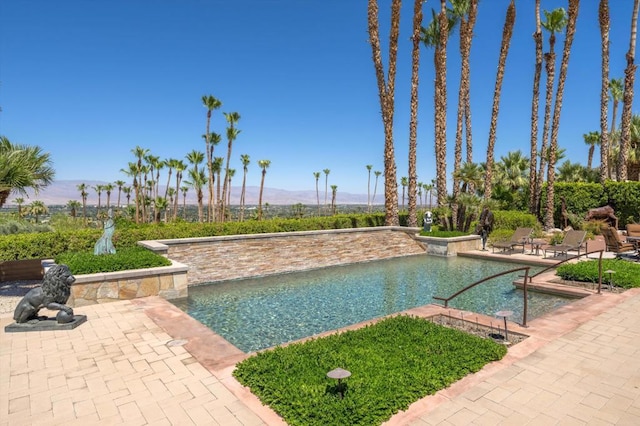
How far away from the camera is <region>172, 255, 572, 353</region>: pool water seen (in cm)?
835

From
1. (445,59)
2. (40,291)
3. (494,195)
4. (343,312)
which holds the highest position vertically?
(445,59)

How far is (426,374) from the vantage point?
16.1ft

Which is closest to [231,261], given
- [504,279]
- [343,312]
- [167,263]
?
[167,263]

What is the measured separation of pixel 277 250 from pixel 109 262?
658 centimetres

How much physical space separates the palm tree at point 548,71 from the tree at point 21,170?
93.0ft

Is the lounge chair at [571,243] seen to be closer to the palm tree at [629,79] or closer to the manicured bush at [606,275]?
the manicured bush at [606,275]

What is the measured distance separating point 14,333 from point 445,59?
25.1 metres

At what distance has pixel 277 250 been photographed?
15320 mm

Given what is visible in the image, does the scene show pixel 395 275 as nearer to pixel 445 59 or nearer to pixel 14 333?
pixel 14 333

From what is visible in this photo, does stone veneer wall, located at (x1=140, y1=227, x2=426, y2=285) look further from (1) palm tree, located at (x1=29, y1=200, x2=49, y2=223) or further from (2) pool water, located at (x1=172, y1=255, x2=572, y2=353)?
(1) palm tree, located at (x1=29, y1=200, x2=49, y2=223)

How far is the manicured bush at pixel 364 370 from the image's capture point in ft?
13.5

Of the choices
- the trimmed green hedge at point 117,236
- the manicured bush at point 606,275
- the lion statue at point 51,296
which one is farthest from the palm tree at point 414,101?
the lion statue at point 51,296

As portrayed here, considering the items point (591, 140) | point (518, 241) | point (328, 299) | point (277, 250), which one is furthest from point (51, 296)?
point (591, 140)

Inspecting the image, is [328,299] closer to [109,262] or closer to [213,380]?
[213,380]
